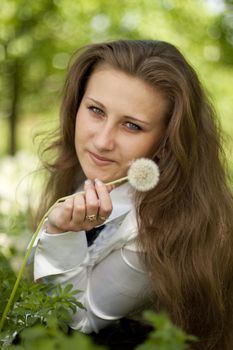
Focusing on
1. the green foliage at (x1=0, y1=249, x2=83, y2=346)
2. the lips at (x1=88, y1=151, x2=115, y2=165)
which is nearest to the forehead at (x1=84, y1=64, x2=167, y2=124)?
the lips at (x1=88, y1=151, x2=115, y2=165)

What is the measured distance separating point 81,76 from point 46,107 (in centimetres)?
779

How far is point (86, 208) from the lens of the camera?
5.97 feet

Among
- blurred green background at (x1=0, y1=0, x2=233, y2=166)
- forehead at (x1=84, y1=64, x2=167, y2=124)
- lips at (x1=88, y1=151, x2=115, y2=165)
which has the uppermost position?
forehead at (x1=84, y1=64, x2=167, y2=124)

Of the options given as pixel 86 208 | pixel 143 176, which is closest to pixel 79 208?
pixel 86 208

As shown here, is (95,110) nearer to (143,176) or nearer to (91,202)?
(143,176)

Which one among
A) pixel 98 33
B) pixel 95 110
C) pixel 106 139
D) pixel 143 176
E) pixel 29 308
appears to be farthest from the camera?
Answer: pixel 98 33

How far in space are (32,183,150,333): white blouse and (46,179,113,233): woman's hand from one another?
180mm

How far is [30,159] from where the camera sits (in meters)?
6.42

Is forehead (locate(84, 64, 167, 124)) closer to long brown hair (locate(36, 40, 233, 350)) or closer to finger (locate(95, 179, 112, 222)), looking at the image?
long brown hair (locate(36, 40, 233, 350))

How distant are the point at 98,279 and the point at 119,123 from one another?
2.02 ft

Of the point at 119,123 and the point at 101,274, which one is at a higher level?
the point at 119,123

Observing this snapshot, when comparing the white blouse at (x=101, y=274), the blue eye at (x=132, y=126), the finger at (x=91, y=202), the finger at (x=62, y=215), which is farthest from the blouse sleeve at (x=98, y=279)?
the blue eye at (x=132, y=126)

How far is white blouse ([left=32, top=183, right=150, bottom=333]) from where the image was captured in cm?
211

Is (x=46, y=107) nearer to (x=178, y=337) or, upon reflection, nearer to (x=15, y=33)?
(x=15, y=33)
